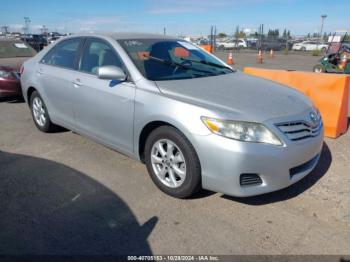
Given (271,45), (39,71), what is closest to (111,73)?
(39,71)

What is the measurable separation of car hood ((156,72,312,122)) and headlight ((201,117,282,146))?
0.22 feet

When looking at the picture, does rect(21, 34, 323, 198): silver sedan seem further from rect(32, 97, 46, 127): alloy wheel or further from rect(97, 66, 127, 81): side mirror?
rect(32, 97, 46, 127): alloy wheel

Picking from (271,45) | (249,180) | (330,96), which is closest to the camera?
(249,180)

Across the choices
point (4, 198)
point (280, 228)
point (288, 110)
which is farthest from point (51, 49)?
point (280, 228)

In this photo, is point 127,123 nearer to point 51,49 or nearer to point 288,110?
point 288,110

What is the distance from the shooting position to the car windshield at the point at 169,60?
151 inches

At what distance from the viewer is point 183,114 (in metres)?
3.13

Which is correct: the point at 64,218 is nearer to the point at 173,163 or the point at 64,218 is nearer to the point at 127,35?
the point at 173,163

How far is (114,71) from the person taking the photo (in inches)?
144

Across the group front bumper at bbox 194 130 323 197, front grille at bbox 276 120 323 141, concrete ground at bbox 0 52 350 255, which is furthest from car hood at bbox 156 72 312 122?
concrete ground at bbox 0 52 350 255

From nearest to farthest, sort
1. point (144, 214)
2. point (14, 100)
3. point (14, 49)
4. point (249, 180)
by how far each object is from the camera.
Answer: point (249, 180) < point (144, 214) < point (14, 100) < point (14, 49)

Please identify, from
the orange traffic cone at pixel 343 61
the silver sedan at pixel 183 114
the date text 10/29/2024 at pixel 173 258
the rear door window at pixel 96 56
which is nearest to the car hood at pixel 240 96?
the silver sedan at pixel 183 114

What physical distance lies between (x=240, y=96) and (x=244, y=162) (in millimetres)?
800

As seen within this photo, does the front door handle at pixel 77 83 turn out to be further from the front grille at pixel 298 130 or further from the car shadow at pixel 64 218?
the front grille at pixel 298 130
